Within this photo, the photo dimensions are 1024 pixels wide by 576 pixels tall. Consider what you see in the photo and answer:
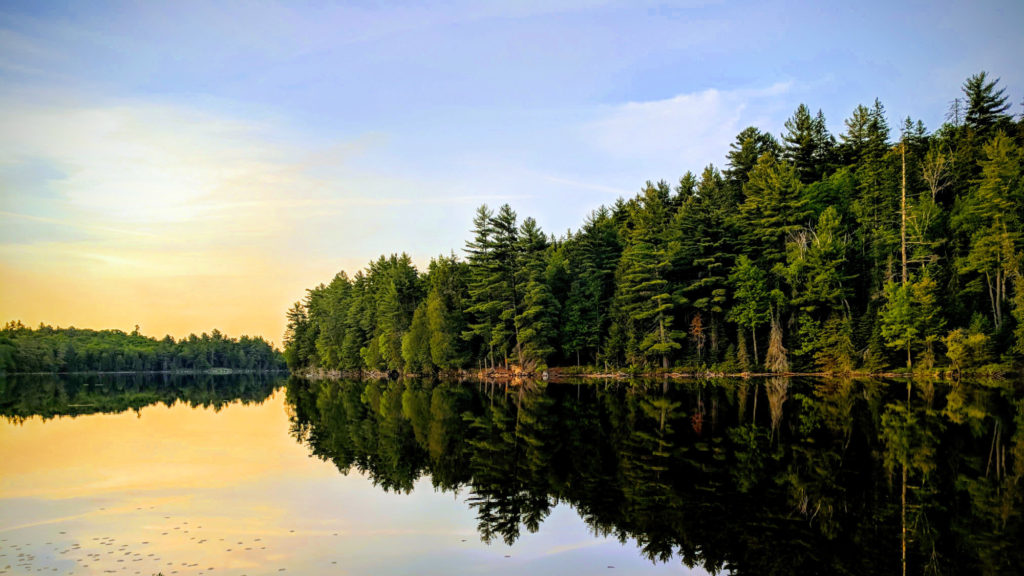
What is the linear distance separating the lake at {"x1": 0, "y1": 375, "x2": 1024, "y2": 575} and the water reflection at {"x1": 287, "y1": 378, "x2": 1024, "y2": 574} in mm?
60

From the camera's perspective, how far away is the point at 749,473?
1402 centimetres

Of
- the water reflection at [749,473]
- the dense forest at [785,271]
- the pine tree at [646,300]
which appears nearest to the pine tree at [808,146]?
the dense forest at [785,271]

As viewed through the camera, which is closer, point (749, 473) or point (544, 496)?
point (544, 496)

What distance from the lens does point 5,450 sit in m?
21.4

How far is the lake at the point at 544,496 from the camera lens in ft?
30.8

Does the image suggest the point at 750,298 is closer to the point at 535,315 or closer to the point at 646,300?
the point at 646,300

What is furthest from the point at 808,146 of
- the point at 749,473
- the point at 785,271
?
the point at 749,473

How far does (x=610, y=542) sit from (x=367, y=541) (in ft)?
13.5

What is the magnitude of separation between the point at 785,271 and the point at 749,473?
45235 millimetres

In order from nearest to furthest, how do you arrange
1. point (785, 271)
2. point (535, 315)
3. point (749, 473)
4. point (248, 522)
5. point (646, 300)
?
point (248, 522)
point (749, 473)
point (785, 271)
point (646, 300)
point (535, 315)

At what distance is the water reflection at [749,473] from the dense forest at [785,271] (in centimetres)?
2195

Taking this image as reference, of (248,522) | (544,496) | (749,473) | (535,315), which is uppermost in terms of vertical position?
(535,315)

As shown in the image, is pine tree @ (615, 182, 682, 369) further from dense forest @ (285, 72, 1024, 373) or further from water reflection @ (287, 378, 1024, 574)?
water reflection @ (287, 378, 1024, 574)

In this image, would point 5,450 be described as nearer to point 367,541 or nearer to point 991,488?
point 367,541
